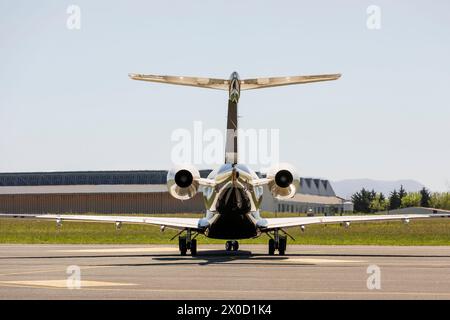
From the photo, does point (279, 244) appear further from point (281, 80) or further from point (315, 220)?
point (281, 80)

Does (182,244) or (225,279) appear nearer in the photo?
(225,279)

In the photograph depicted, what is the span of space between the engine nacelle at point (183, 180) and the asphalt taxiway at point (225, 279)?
12.4 ft

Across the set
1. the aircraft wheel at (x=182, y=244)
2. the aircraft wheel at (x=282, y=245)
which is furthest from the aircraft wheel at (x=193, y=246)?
the aircraft wheel at (x=282, y=245)

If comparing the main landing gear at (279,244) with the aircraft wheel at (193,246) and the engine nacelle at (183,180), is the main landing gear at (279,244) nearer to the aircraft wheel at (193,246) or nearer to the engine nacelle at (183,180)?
the aircraft wheel at (193,246)

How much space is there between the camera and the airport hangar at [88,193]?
147000mm

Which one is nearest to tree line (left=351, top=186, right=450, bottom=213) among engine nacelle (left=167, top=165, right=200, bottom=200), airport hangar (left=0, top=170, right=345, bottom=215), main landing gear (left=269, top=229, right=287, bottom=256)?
airport hangar (left=0, top=170, right=345, bottom=215)

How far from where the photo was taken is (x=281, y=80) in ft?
127

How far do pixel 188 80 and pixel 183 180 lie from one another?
4.51 metres

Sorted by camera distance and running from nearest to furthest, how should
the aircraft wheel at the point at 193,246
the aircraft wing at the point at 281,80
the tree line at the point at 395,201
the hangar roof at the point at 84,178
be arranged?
the aircraft wing at the point at 281,80 < the aircraft wheel at the point at 193,246 < the hangar roof at the point at 84,178 < the tree line at the point at 395,201

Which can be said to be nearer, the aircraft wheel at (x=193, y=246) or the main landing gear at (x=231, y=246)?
the aircraft wheel at (x=193, y=246)

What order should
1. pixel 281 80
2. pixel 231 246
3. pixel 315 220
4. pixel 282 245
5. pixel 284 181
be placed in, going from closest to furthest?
pixel 281 80 < pixel 284 181 < pixel 282 245 < pixel 315 220 < pixel 231 246

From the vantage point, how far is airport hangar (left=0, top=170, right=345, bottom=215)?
14700 centimetres

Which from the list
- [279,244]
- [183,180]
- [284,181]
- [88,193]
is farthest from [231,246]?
[88,193]

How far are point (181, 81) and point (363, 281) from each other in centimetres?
1707
